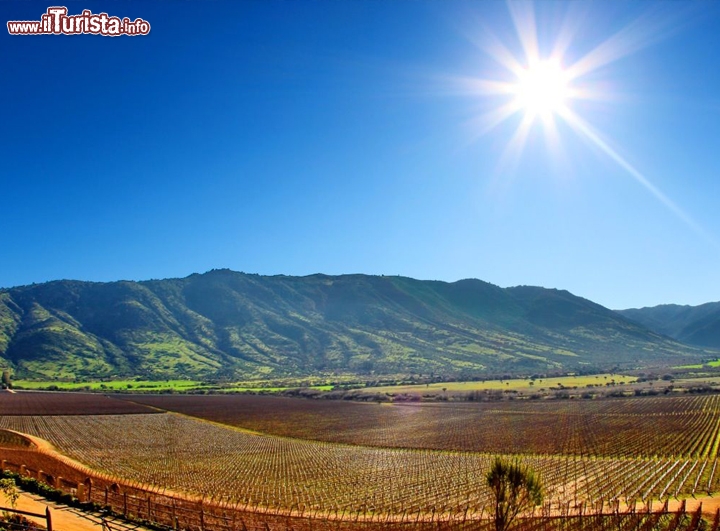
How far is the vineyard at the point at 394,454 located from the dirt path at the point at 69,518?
37.6 ft

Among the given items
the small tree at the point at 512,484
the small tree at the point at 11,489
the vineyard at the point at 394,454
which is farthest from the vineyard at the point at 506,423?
the small tree at the point at 11,489

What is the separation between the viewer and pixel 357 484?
51812 millimetres

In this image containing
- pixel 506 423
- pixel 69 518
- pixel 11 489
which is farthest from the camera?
pixel 506 423

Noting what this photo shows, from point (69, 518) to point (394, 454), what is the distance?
47084mm

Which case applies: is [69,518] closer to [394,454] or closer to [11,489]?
[11,489]

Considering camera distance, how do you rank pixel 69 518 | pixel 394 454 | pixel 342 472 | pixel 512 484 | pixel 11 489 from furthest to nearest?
pixel 394 454 → pixel 342 472 → pixel 69 518 → pixel 11 489 → pixel 512 484

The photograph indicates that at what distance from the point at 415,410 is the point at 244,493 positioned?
91.6 metres

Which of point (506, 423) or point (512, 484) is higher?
point (512, 484)

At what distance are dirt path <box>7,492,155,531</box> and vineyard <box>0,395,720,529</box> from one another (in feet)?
37.6

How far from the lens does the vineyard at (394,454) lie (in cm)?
4512

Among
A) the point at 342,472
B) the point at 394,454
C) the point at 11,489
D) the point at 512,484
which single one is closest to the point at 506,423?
the point at 394,454

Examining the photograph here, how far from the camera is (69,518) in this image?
33594 mm

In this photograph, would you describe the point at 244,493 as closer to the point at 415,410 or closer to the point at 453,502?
the point at 453,502

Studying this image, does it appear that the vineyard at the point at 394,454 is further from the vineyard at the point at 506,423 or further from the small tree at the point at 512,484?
the small tree at the point at 512,484
